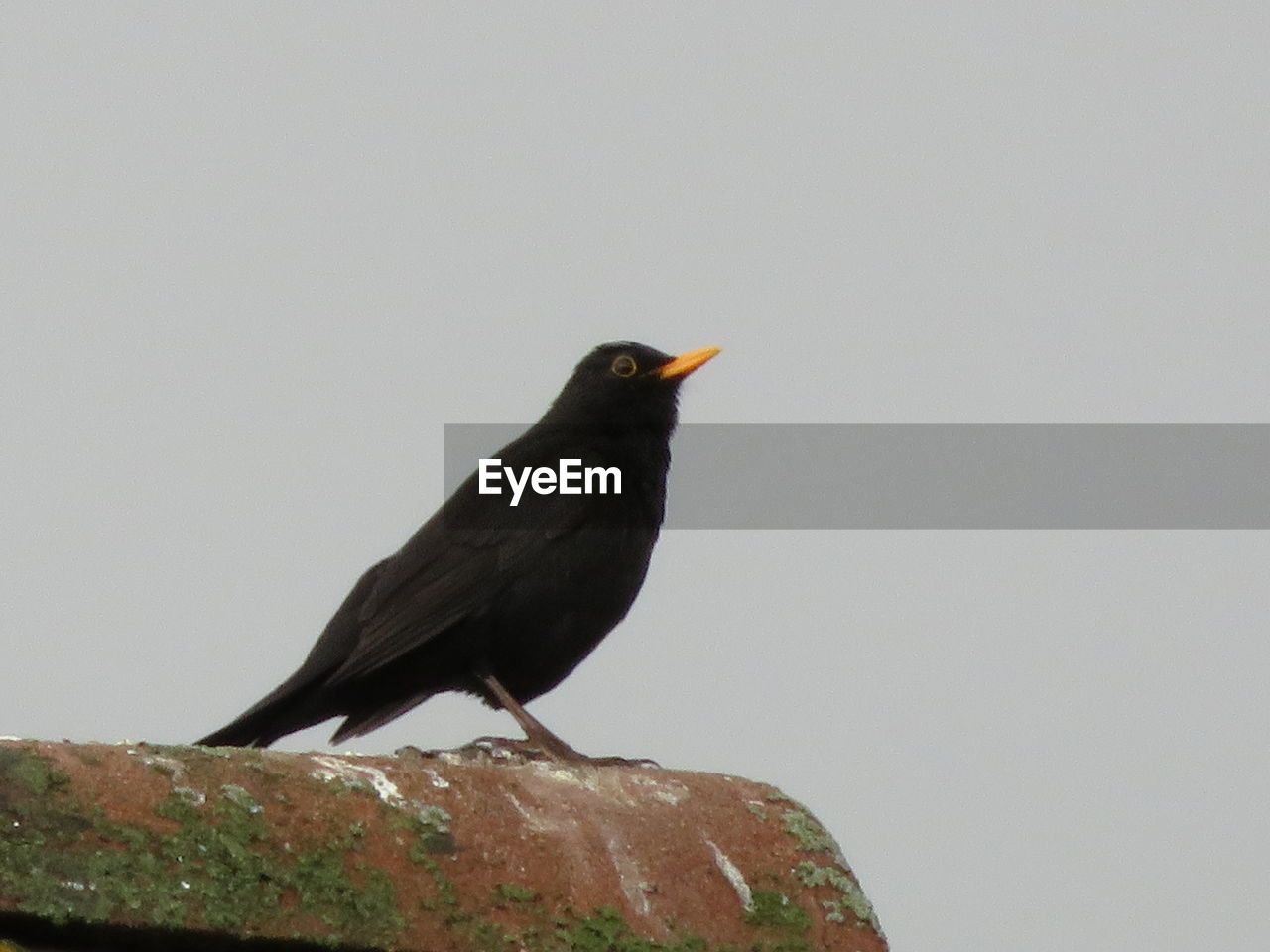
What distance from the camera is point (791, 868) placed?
3902 millimetres

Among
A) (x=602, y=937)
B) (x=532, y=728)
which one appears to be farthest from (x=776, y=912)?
(x=532, y=728)

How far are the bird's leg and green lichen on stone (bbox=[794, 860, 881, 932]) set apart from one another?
1275mm

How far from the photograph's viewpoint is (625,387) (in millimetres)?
7297

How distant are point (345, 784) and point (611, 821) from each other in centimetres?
56

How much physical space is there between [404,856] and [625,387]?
391 cm

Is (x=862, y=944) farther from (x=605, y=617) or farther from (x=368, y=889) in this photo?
(x=605, y=617)

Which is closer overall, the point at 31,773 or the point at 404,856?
the point at 31,773

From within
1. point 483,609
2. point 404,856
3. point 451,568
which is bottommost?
point 404,856

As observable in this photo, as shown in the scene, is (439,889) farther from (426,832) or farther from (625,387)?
(625,387)

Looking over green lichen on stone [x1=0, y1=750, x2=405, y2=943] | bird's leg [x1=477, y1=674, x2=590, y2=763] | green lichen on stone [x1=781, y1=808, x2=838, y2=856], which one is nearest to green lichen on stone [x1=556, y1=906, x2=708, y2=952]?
green lichen on stone [x1=0, y1=750, x2=405, y2=943]

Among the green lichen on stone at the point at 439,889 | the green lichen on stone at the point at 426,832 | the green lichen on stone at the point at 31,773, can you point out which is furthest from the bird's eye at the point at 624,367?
the green lichen on stone at the point at 31,773

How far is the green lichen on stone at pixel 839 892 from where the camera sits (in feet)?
12.5

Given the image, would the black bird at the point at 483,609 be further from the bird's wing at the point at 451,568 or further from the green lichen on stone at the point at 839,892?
the green lichen on stone at the point at 839,892

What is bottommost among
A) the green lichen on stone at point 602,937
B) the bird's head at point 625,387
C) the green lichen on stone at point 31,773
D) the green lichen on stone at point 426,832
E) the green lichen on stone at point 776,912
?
the green lichen on stone at point 602,937
